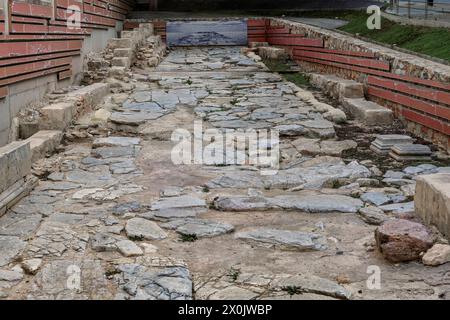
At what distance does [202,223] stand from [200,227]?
10cm

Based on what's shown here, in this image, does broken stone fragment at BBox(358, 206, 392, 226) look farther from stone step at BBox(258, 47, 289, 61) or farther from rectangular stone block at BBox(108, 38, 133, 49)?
stone step at BBox(258, 47, 289, 61)

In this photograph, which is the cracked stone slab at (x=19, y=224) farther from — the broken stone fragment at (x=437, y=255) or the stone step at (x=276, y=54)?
the stone step at (x=276, y=54)

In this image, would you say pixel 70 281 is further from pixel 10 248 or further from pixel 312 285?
pixel 312 285

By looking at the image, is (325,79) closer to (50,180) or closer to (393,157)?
(393,157)

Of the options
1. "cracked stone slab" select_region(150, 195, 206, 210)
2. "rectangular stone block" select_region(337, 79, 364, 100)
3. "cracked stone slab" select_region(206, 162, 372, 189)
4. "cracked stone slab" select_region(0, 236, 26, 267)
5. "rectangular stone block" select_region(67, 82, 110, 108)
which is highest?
"rectangular stone block" select_region(337, 79, 364, 100)

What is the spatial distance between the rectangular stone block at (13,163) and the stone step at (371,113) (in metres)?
4.88

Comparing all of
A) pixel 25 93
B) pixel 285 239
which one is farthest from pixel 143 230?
pixel 25 93

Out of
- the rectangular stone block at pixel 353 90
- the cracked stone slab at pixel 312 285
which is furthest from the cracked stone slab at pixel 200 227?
the rectangular stone block at pixel 353 90

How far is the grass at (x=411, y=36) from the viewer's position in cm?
905

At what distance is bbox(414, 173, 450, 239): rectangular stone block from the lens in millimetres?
3816

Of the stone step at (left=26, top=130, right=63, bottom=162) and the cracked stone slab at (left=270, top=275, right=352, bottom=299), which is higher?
the stone step at (left=26, top=130, right=63, bottom=162)

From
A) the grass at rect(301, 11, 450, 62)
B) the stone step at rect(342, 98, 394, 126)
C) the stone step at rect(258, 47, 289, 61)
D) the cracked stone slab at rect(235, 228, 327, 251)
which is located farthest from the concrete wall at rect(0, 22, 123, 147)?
the grass at rect(301, 11, 450, 62)

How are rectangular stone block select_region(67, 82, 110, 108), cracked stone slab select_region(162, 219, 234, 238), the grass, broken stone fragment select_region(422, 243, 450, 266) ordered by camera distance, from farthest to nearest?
the grass → rectangular stone block select_region(67, 82, 110, 108) → cracked stone slab select_region(162, 219, 234, 238) → broken stone fragment select_region(422, 243, 450, 266)
